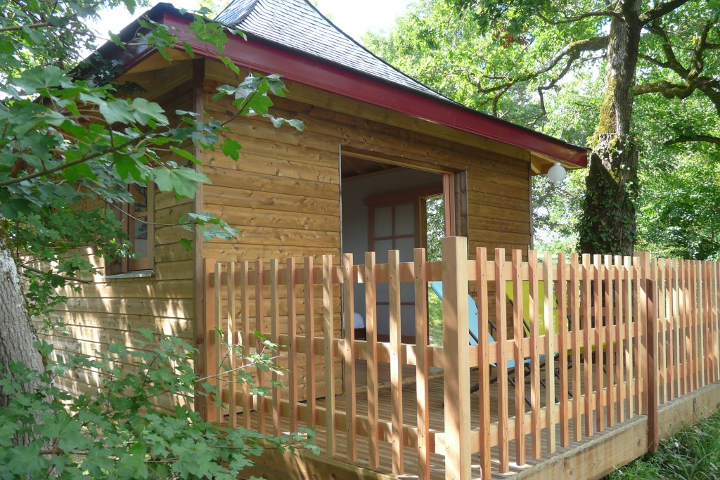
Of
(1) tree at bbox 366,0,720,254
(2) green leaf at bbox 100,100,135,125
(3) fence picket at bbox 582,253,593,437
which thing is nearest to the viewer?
(2) green leaf at bbox 100,100,135,125

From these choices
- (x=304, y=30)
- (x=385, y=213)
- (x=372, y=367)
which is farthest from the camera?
(x=385, y=213)

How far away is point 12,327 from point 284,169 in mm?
2632

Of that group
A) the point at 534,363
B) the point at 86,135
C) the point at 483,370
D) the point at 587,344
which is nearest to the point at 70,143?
the point at 86,135

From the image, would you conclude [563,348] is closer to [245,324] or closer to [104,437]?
[245,324]

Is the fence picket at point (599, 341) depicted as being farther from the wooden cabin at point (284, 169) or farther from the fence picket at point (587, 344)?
the wooden cabin at point (284, 169)

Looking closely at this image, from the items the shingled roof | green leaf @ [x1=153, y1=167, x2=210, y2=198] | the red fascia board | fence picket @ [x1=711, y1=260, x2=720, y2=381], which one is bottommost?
fence picket @ [x1=711, y1=260, x2=720, y2=381]

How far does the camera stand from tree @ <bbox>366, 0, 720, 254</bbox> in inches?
282

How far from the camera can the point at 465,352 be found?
2545 millimetres

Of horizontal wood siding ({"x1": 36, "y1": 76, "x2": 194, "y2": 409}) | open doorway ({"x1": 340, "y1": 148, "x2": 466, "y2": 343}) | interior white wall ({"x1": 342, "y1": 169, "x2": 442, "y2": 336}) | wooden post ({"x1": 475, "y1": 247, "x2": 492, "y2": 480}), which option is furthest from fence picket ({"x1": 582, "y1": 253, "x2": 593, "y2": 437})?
interior white wall ({"x1": 342, "y1": 169, "x2": 442, "y2": 336})

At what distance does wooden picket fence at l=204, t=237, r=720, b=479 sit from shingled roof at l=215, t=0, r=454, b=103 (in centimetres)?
211

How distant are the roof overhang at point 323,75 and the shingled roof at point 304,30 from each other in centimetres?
17

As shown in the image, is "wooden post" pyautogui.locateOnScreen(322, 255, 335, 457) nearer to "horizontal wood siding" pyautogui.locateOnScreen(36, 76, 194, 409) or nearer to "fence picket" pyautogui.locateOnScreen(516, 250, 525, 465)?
"fence picket" pyautogui.locateOnScreen(516, 250, 525, 465)

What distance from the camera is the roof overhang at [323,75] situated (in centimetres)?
354

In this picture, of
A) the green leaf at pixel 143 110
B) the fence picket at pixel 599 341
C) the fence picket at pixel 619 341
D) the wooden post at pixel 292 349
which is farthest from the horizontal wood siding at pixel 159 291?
the fence picket at pixel 619 341
